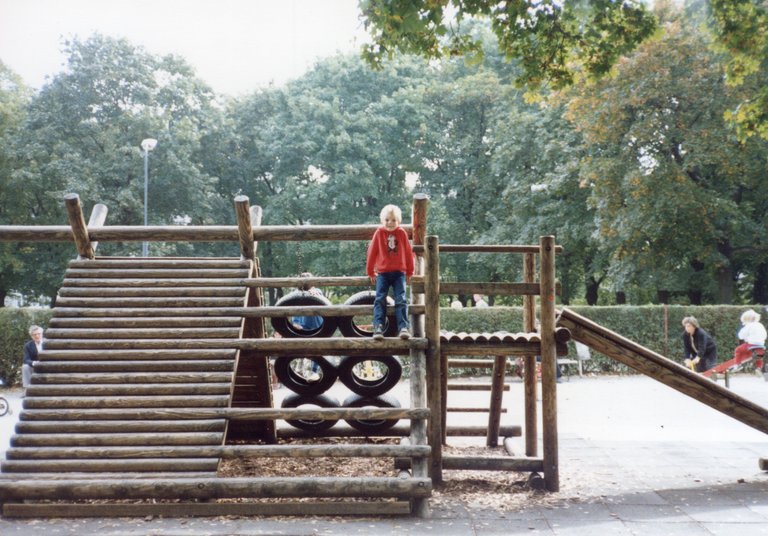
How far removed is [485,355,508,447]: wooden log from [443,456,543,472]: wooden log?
4.05ft

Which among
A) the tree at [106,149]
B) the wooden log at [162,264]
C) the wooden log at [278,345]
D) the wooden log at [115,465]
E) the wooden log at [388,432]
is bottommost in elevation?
the wooden log at [388,432]

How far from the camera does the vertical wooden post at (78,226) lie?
842 cm

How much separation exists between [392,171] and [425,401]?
3006 cm

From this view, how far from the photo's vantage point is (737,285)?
34781 millimetres

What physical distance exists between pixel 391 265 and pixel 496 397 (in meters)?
2.27

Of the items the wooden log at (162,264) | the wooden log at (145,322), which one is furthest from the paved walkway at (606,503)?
the wooden log at (162,264)

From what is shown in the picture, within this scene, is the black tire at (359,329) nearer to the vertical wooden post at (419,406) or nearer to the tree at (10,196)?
the vertical wooden post at (419,406)

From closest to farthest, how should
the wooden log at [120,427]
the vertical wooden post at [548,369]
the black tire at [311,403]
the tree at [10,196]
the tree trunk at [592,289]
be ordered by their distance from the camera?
the wooden log at [120,427], the vertical wooden post at [548,369], the black tire at [311,403], the tree at [10,196], the tree trunk at [592,289]

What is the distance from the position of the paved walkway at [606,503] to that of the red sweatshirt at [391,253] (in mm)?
2254

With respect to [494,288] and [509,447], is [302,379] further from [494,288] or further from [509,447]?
[494,288]

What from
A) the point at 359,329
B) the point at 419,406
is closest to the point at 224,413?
the point at 419,406

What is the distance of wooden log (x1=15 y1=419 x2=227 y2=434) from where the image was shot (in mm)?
6793

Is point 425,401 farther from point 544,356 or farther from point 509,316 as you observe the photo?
point 509,316

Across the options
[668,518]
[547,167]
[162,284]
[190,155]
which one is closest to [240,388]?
[162,284]
